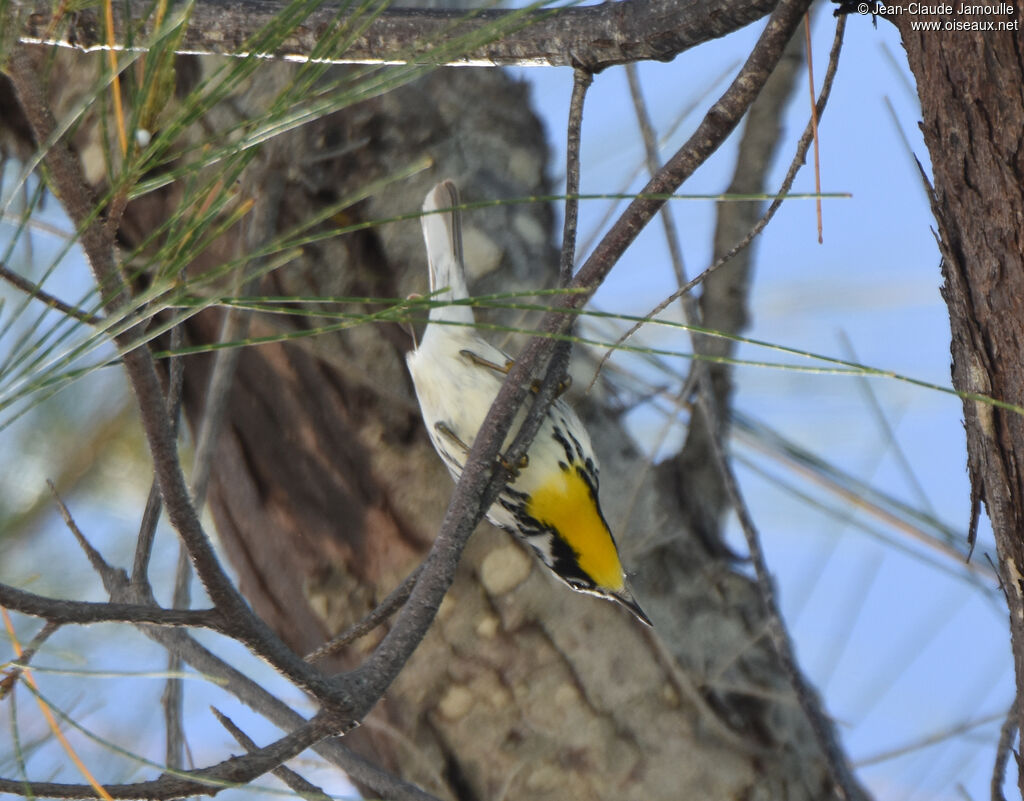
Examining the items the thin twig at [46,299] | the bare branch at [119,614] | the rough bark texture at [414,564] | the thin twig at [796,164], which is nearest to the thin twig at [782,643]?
the rough bark texture at [414,564]

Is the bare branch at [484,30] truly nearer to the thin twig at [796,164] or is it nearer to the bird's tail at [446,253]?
the thin twig at [796,164]

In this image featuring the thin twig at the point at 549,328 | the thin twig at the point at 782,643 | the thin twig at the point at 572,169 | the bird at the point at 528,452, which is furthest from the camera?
the bird at the point at 528,452

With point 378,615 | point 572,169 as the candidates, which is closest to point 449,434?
point 378,615

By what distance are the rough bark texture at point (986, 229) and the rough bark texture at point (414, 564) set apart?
804mm

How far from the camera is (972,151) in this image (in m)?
0.73

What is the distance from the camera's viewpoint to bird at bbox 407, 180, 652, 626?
1457 mm

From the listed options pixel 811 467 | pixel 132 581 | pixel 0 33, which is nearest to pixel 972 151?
pixel 0 33

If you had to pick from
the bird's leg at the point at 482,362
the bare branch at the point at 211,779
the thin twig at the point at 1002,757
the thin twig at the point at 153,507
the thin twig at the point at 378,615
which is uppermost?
the bird's leg at the point at 482,362

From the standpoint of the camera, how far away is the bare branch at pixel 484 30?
0.86m

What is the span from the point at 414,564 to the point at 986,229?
99 centimetres

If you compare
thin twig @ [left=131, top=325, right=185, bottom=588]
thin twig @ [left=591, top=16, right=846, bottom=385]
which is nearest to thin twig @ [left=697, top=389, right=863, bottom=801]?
thin twig @ [left=591, top=16, right=846, bottom=385]

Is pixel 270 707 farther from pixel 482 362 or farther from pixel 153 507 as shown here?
pixel 482 362

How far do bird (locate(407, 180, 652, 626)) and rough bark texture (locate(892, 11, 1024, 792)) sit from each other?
0.73 metres

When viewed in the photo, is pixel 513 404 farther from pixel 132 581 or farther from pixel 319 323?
pixel 319 323
